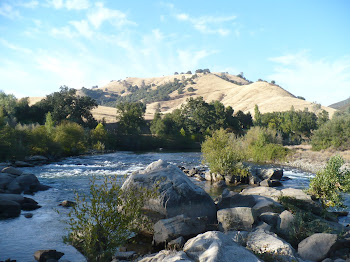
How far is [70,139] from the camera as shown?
49.9m

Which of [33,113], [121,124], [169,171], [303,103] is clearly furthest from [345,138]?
[303,103]

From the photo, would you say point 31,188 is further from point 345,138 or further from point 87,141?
point 345,138

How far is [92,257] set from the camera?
24.4 feet

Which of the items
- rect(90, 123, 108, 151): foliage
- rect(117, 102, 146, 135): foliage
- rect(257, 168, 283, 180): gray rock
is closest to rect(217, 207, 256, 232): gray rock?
rect(257, 168, 283, 180): gray rock

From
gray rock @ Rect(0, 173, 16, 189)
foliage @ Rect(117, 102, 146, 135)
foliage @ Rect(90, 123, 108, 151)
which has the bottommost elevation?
gray rock @ Rect(0, 173, 16, 189)

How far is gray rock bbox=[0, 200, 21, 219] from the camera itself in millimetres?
14516

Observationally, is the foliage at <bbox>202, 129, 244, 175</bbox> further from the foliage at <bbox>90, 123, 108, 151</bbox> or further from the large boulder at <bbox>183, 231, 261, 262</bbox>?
the foliage at <bbox>90, 123, 108, 151</bbox>

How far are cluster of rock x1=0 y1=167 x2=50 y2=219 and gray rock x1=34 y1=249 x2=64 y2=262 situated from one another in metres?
5.70

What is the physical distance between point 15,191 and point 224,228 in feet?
50.9

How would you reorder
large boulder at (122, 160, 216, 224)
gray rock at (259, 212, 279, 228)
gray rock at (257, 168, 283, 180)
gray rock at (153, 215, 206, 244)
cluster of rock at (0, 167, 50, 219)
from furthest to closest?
gray rock at (257, 168, 283, 180) → cluster of rock at (0, 167, 50, 219) → large boulder at (122, 160, 216, 224) → gray rock at (259, 212, 279, 228) → gray rock at (153, 215, 206, 244)

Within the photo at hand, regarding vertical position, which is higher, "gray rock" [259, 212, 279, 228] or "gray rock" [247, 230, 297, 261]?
"gray rock" [247, 230, 297, 261]

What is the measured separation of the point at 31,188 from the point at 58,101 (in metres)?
60.4

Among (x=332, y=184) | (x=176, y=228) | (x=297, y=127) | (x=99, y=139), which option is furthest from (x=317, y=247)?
(x=297, y=127)

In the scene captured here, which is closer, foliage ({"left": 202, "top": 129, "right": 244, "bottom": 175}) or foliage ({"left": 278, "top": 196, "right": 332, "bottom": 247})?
foliage ({"left": 278, "top": 196, "right": 332, "bottom": 247})
